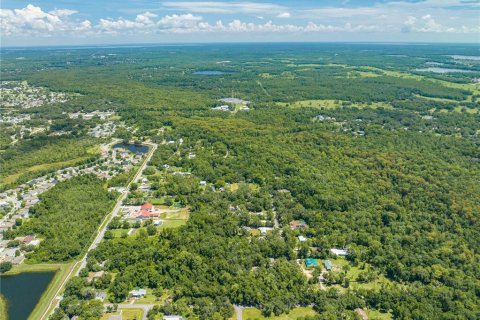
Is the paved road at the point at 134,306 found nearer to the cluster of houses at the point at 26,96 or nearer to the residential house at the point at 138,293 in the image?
the residential house at the point at 138,293

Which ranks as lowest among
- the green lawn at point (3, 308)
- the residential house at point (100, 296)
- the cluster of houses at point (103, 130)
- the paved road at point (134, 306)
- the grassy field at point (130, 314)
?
the green lawn at point (3, 308)

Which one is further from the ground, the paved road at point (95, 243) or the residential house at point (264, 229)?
the residential house at point (264, 229)

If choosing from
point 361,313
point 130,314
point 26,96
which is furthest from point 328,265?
point 26,96

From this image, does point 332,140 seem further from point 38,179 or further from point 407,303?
point 38,179

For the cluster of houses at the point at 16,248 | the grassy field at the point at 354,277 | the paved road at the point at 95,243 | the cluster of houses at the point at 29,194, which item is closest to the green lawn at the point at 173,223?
the cluster of houses at the point at 29,194

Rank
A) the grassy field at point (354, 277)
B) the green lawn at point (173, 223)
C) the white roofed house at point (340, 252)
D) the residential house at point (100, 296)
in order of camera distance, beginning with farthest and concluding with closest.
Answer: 1. the green lawn at point (173, 223)
2. the white roofed house at point (340, 252)
3. the grassy field at point (354, 277)
4. the residential house at point (100, 296)

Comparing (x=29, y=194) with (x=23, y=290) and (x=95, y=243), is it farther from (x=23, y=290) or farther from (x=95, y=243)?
(x=23, y=290)

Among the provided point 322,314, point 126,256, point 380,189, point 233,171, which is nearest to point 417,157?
point 380,189
